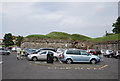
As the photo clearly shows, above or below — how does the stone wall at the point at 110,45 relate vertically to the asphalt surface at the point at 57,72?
above

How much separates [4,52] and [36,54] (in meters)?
16.4

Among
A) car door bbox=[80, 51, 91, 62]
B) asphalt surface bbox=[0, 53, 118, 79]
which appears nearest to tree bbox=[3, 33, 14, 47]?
car door bbox=[80, 51, 91, 62]

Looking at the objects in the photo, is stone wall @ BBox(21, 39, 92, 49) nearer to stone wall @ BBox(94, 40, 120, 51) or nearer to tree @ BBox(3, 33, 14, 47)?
stone wall @ BBox(94, 40, 120, 51)

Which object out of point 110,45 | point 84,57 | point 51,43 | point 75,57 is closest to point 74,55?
point 75,57

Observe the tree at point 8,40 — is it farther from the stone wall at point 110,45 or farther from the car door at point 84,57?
the car door at point 84,57

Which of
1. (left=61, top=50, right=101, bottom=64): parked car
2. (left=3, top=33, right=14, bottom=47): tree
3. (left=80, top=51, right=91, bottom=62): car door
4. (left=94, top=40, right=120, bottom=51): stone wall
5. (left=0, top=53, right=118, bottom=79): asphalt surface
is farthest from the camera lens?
(left=3, top=33, right=14, bottom=47): tree

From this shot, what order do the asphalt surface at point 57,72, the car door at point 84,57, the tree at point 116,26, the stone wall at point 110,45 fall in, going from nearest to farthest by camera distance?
the asphalt surface at point 57,72, the car door at point 84,57, the stone wall at point 110,45, the tree at point 116,26

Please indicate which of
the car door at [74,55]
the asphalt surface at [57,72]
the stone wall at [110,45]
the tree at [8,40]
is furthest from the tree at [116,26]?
the asphalt surface at [57,72]

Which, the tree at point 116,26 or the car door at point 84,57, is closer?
the car door at point 84,57

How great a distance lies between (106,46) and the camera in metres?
46.5

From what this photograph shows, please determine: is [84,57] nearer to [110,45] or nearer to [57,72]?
[57,72]

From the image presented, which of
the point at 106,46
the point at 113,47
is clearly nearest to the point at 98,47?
the point at 106,46

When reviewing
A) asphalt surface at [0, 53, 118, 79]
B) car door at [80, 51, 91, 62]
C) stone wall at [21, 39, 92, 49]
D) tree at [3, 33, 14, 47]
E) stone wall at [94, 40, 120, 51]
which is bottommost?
asphalt surface at [0, 53, 118, 79]

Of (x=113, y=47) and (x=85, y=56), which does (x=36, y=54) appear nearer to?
(x=85, y=56)
